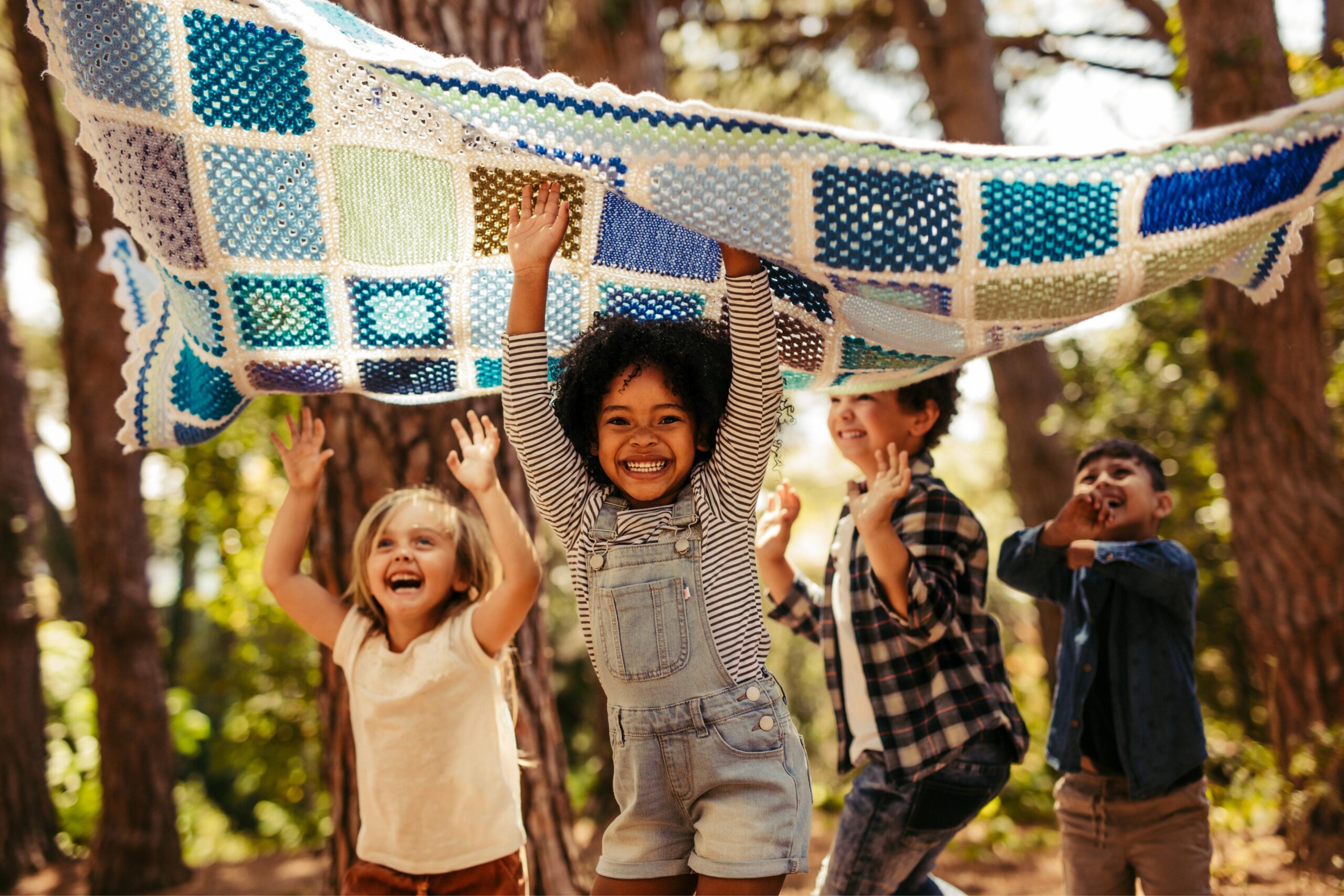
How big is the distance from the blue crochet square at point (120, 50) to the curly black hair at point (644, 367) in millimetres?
929

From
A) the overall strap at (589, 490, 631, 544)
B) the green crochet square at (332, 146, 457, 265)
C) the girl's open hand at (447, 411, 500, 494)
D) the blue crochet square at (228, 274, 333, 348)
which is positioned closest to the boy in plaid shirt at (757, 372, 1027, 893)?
the overall strap at (589, 490, 631, 544)

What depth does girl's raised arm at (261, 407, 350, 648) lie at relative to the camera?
7.89 feet

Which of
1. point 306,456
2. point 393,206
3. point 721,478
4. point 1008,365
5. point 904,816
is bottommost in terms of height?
point 904,816

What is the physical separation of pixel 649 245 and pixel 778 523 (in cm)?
81

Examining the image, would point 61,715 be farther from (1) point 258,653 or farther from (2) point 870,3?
(2) point 870,3

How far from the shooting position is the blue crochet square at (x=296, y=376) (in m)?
2.28

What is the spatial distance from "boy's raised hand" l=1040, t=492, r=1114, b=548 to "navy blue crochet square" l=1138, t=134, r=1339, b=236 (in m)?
0.88

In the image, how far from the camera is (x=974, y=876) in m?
5.02

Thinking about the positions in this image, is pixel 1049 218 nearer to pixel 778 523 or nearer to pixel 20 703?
pixel 778 523

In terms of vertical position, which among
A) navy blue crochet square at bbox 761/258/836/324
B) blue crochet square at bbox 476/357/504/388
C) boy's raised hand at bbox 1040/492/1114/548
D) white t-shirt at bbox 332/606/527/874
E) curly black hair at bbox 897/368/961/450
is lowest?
white t-shirt at bbox 332/606/527/874

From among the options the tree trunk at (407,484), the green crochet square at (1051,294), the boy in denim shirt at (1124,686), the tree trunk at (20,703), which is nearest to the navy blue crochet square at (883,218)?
the green crochet square at (1051,294)

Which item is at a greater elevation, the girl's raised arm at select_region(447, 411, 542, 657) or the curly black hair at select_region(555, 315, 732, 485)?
the curly black hair at select_region(555, 315, 732, 485)

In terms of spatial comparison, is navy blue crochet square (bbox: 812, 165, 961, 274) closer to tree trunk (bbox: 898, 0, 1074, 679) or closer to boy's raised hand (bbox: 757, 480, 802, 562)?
boy's raised hand (bbox: 757, 480, 802, 562)

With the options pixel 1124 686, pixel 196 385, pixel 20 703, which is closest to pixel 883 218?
pixel 1124 686
